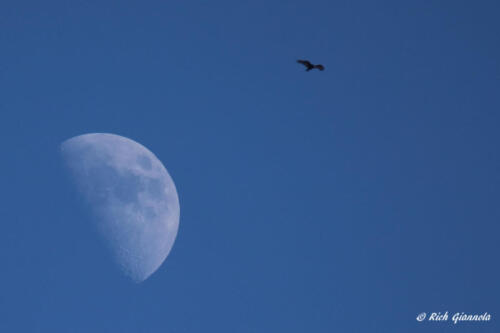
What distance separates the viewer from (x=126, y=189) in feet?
189

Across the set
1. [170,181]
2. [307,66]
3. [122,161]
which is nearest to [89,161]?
[122,161]

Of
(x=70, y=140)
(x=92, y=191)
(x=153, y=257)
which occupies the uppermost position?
(x=70, y=140)

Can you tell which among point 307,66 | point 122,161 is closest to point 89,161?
point 122,161

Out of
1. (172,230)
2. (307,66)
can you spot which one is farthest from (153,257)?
(307,66)

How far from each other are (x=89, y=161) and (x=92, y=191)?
2.33 meters

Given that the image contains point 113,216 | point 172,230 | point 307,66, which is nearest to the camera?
point 307,66

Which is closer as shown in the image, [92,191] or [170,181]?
[92,191]

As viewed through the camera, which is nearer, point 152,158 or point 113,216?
point 113,216

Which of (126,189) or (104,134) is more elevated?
(104,134)

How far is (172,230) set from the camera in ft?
198

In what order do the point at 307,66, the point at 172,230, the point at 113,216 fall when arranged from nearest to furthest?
the point at 307,66
the point at 113,216
the point at 172,230

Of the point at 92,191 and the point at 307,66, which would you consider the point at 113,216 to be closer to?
the point at 92,191

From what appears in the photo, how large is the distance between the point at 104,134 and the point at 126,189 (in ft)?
17.9

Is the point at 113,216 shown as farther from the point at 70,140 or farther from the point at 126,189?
the point at 70,140
